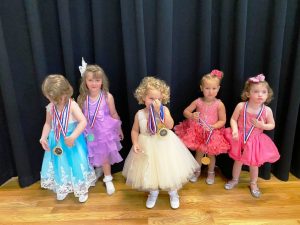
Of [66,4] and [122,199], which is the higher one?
[66,4]

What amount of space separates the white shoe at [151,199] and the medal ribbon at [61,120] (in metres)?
0.81

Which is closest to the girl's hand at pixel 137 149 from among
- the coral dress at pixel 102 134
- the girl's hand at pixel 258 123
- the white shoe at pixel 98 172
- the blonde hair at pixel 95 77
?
the coral dress at pixel 102 134

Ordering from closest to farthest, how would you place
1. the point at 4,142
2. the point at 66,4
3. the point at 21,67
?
the point at 66,4, the point at 21,67, the point at 4,142

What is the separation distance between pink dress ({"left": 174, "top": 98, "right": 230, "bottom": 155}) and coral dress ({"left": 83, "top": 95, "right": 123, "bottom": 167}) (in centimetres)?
57

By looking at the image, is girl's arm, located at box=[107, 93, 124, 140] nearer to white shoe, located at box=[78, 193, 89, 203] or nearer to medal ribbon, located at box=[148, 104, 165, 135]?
medal ribbon, located at box=[148, 104, 165, 135]

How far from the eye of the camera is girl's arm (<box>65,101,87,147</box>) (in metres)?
2.07

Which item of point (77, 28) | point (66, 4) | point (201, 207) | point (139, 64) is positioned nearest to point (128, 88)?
point (139, 64)

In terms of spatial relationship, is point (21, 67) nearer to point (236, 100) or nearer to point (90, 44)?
point (90, 44)

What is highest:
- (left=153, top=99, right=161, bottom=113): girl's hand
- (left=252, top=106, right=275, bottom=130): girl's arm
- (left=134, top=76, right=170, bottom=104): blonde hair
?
(left=134, top=76, right=170, bottom=104): blonde hair

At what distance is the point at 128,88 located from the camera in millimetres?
2375

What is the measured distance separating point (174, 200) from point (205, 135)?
568 mm

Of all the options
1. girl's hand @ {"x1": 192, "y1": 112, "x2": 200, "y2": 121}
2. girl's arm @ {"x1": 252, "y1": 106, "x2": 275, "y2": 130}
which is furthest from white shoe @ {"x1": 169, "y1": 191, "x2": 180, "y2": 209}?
girl's arm @ {"x1": 252, "y1": 106, "x2": 275, "y2": 130}

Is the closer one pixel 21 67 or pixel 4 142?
pixel 21 67

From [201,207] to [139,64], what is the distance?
4.00 ft
